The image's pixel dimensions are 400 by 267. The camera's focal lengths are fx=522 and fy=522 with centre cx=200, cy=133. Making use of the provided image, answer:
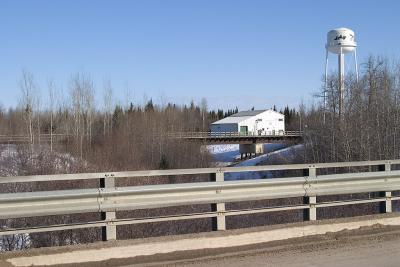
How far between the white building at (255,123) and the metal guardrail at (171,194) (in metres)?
106

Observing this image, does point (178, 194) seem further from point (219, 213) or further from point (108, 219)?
point (108, 219)

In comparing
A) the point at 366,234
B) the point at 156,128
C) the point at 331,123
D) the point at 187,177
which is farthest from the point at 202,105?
the point at 366,234

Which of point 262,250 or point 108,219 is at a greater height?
point 108,219

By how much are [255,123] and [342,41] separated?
1814 inches

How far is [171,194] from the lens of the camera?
6625 mm

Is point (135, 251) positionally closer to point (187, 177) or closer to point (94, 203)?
point (94, 203)

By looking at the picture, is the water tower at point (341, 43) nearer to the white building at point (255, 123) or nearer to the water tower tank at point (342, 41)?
the water tower tank at point (342, 41)

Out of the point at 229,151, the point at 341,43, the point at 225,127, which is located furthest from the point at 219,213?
the point at 225,127

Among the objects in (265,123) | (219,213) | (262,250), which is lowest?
(262,250)

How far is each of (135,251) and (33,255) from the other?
3.87 ft

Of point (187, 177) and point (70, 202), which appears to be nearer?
point (70, 202)


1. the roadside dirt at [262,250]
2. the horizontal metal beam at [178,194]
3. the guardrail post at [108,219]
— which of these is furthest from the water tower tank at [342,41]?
the guardrail post at [108,219]

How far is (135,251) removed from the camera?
20.5ft

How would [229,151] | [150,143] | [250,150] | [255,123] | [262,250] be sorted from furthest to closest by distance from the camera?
[255,123]
[229,151]
[250,150]
[150,143]
[262,250]
